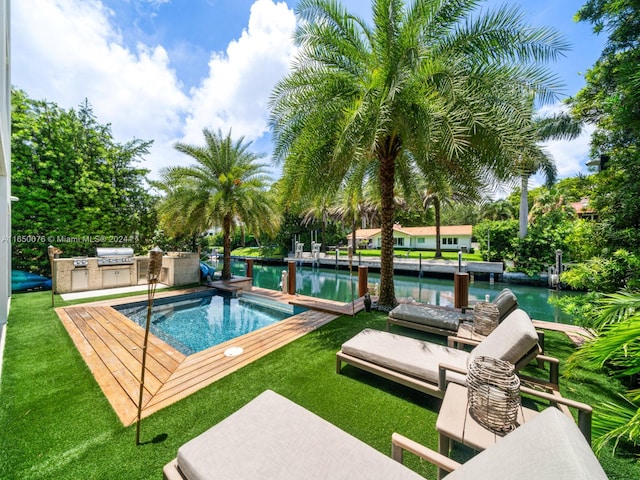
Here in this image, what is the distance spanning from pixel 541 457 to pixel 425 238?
1428 inches

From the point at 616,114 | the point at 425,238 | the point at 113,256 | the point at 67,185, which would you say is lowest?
the point at 113,256

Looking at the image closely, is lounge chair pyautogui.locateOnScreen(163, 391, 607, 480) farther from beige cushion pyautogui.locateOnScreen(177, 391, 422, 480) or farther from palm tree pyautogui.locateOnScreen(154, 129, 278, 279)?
palm tree pyautogui.locateOnScreen(154, 129, 278, 279)

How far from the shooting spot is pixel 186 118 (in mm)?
11477

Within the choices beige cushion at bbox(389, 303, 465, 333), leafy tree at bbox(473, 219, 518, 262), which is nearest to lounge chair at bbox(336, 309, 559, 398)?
beige cushion at bbox(389, 303, 465, 333)

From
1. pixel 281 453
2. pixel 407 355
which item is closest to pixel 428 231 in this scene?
pixel 407 355

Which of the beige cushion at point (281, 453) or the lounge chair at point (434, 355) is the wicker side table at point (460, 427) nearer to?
the lounge chair at point (434, 355)

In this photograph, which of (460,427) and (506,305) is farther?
(506,305)

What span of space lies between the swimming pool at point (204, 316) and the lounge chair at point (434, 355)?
4178 mm

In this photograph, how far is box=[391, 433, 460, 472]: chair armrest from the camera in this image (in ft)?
5.27

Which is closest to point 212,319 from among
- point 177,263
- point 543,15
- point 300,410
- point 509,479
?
point 177,263

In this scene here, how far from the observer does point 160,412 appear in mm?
2979

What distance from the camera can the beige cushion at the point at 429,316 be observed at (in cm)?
475

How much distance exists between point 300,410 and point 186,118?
13.4 m

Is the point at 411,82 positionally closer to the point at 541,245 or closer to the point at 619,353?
the point at 619,353
